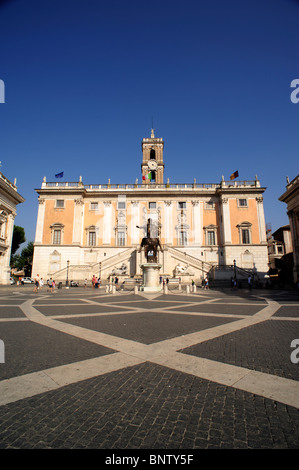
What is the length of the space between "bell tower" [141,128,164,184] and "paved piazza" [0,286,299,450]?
52.7 metres

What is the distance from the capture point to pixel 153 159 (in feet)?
195

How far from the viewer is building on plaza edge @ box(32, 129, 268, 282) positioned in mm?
38406

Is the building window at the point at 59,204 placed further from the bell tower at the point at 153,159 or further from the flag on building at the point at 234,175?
the flag on building at the point at 234,175

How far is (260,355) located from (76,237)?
37.6 meters

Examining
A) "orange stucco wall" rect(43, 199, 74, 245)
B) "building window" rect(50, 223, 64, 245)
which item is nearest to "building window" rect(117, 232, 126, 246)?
"orange stucco wall" rect(43, 199, 74, 245)

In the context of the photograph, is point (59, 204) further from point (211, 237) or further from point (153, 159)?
point (153, 159)

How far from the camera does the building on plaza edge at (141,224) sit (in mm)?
38406

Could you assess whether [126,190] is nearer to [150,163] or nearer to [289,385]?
[150,163]

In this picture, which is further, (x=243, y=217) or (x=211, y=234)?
(x=211, y=234)

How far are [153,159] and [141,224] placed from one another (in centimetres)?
2547

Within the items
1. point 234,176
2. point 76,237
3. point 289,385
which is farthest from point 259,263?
point 289,385

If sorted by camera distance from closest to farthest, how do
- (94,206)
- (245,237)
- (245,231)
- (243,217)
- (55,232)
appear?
(245,237)
(245,231)
(243,217)
(55,232)
(94,206)

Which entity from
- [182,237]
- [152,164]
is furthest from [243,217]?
[152,164]

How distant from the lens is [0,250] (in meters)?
31.8
